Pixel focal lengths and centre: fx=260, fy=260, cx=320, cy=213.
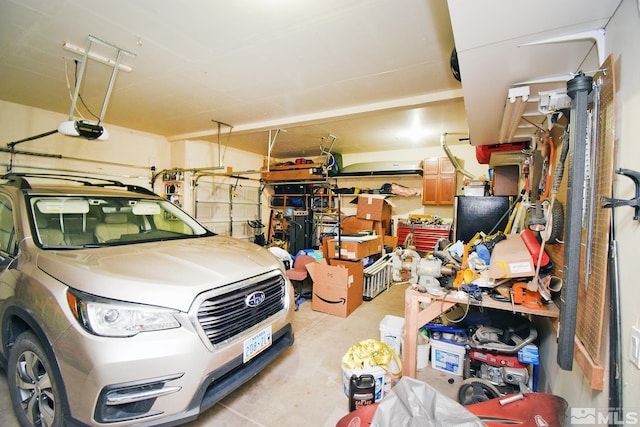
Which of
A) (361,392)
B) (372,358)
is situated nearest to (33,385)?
(361,392)

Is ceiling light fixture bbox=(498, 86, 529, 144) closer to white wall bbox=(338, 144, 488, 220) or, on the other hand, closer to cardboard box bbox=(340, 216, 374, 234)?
cardboard box bbox=(340, 216, 374, 234)

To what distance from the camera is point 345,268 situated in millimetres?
3383

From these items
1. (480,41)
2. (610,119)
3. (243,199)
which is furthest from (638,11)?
(243,199)

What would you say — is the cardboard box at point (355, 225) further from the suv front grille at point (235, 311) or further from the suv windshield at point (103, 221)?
the suv front grille at point (235, 311)

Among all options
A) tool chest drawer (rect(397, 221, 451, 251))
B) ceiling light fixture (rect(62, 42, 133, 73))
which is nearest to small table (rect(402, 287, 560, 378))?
ceiling light fixture (rect(62, 42, 133, 73))

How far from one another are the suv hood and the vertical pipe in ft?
5.39

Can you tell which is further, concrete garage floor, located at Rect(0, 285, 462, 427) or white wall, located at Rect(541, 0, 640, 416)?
concrete garage floor, located at Rect(0, 285, 462, 427)

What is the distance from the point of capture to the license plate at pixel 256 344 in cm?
159

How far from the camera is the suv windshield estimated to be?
1.79 metres

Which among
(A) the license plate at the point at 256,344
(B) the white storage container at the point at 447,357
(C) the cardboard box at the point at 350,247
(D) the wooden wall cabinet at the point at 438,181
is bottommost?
(B) the white storage container at the point at 447,357

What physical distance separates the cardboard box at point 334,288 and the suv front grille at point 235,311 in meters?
1.52

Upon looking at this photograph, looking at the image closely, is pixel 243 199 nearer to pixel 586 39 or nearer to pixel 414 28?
pixel 414 28

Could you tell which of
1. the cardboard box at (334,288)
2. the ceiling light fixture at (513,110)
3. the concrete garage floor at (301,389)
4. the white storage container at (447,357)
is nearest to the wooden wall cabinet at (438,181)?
the ceiling light fixture at (513,110)

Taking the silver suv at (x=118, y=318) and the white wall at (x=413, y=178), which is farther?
the white wall at (x=413, y=178)
